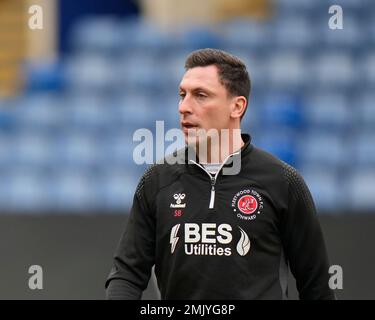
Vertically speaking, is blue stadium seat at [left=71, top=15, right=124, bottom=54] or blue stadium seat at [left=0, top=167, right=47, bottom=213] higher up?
blue stadium seat at [left=71, top=15, right=124, bottom=54]

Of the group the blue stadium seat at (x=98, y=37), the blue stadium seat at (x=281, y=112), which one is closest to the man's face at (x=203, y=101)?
the blue stadium seat at (x=281, y=112)

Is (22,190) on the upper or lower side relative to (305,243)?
lower

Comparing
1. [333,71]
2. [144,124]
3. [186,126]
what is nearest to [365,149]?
[333,71]

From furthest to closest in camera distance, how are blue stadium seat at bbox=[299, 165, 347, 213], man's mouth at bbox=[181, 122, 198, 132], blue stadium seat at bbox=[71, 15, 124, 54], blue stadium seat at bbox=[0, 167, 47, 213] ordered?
blue stadium seat at bbox=[71, 15, 124, 54] < blue stadium seat at bbox=[0, 167, 47, 213] < blue stadium seat at bbox=[299, 165, 347, 213] < man's mouth at bbox=[181, 122, 198, 132]

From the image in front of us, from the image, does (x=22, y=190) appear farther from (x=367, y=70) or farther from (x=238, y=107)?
(x=238, y=107)

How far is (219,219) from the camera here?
9.37 ft

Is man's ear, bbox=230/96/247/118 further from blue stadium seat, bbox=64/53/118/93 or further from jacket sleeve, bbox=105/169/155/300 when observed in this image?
blue stadium seat, bbox=64/53/118/93

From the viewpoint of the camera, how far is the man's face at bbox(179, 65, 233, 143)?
2.92 meters

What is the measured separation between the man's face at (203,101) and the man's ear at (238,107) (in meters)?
0.02

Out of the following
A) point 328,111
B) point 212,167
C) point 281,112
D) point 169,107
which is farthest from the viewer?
point 169,107

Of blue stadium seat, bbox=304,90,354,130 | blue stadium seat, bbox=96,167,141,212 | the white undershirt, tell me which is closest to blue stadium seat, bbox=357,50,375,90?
blue stadium seat, bbox=304,90,354,130

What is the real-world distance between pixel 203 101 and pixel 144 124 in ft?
17.4

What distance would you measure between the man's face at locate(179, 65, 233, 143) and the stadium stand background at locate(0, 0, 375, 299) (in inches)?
127

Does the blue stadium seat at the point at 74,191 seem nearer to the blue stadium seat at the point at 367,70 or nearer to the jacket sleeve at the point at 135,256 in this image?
the blue stadium seat at the point at 367,70
